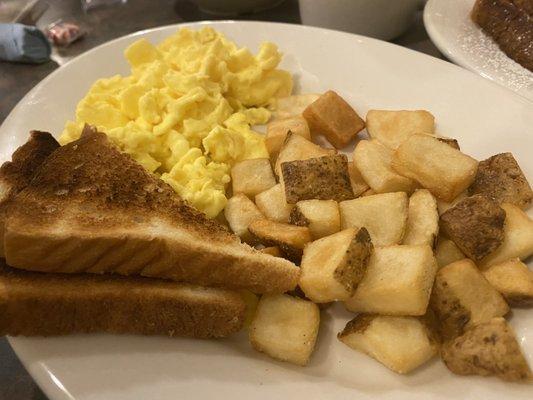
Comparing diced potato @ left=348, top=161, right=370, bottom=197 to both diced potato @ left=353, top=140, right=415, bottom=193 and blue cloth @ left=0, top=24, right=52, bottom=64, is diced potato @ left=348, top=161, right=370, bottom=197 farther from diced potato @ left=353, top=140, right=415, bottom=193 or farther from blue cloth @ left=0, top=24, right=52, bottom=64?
blue cloth @ left=0, top=24, right=52, bottom=64

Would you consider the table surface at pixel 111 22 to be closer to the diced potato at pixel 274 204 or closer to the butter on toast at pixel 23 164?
Result: the butter on toast at pixel 23 164

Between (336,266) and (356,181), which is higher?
(336,266)

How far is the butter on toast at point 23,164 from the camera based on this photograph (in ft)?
5.15

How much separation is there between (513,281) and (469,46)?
50.3 inches

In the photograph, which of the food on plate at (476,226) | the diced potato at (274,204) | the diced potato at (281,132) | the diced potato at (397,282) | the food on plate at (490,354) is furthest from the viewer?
the diced potato at (281,132)

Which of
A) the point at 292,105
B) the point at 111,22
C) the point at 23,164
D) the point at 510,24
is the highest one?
the point at 510,24

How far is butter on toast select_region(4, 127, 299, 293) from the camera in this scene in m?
1.33

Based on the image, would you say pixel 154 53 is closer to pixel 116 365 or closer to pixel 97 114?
pixel 97 114

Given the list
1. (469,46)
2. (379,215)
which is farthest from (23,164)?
(469,46)

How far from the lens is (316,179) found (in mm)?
1604

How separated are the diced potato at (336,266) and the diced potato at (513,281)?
1.03 feet

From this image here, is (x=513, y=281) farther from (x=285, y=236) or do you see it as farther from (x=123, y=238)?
(x=123, y=238)

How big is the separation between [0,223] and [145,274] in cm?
39

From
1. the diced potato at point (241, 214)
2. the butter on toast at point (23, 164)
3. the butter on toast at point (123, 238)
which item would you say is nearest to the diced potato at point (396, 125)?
the diced potato at point (241, 214)
